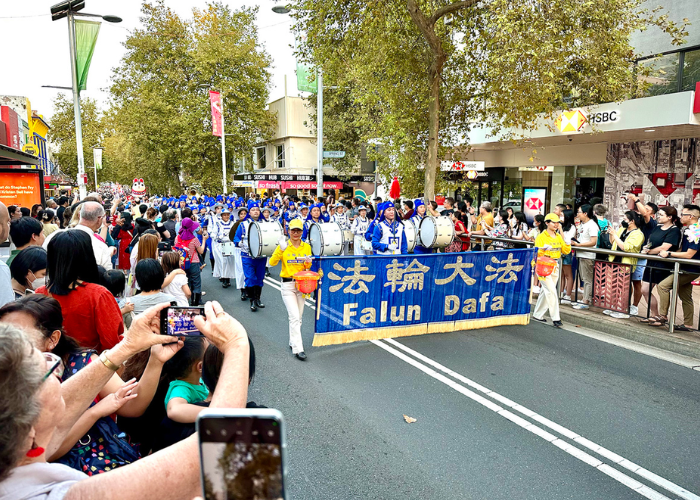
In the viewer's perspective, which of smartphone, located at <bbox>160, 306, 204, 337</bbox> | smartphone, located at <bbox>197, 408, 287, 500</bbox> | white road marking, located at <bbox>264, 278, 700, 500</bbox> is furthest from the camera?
white road marking, located at <bbox>264, 278, 700, 500</bbox>

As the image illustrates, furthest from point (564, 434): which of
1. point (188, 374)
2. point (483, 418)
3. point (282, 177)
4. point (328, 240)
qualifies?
point (282, 177)

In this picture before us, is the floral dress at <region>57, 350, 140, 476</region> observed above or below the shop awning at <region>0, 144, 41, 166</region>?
below

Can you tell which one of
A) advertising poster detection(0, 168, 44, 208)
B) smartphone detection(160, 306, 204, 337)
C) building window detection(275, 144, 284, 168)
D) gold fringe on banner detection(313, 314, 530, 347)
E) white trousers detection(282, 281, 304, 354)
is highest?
building window detection(275, 144, 284, 168)

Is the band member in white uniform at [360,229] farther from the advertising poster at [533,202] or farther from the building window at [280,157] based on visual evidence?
the building window at [280,157]

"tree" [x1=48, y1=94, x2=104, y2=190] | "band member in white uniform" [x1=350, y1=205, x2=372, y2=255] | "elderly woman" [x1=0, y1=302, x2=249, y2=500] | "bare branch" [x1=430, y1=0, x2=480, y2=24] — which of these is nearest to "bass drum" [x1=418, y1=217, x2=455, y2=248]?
"band member in white uniform" [x1=350, y1=205, x2=372, y2=255]

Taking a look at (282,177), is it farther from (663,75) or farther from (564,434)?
(564,434)

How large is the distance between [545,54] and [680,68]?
698 cm

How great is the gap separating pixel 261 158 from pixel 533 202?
1287 inches

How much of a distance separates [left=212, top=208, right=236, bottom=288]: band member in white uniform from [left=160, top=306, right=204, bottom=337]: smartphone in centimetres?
1043

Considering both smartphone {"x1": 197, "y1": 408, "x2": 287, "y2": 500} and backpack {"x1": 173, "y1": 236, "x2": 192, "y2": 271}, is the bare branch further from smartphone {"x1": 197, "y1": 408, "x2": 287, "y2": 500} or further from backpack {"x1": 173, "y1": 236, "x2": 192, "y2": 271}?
smartphone {"x1": 197, "y1": 408, "x2": 287, "y2": 500}

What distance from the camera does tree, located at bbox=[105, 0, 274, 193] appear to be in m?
36.0

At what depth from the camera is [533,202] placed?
2045 centimetres

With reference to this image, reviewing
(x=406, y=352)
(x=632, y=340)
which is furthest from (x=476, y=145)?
(x=406, y=352)

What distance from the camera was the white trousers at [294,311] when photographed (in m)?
7.01
